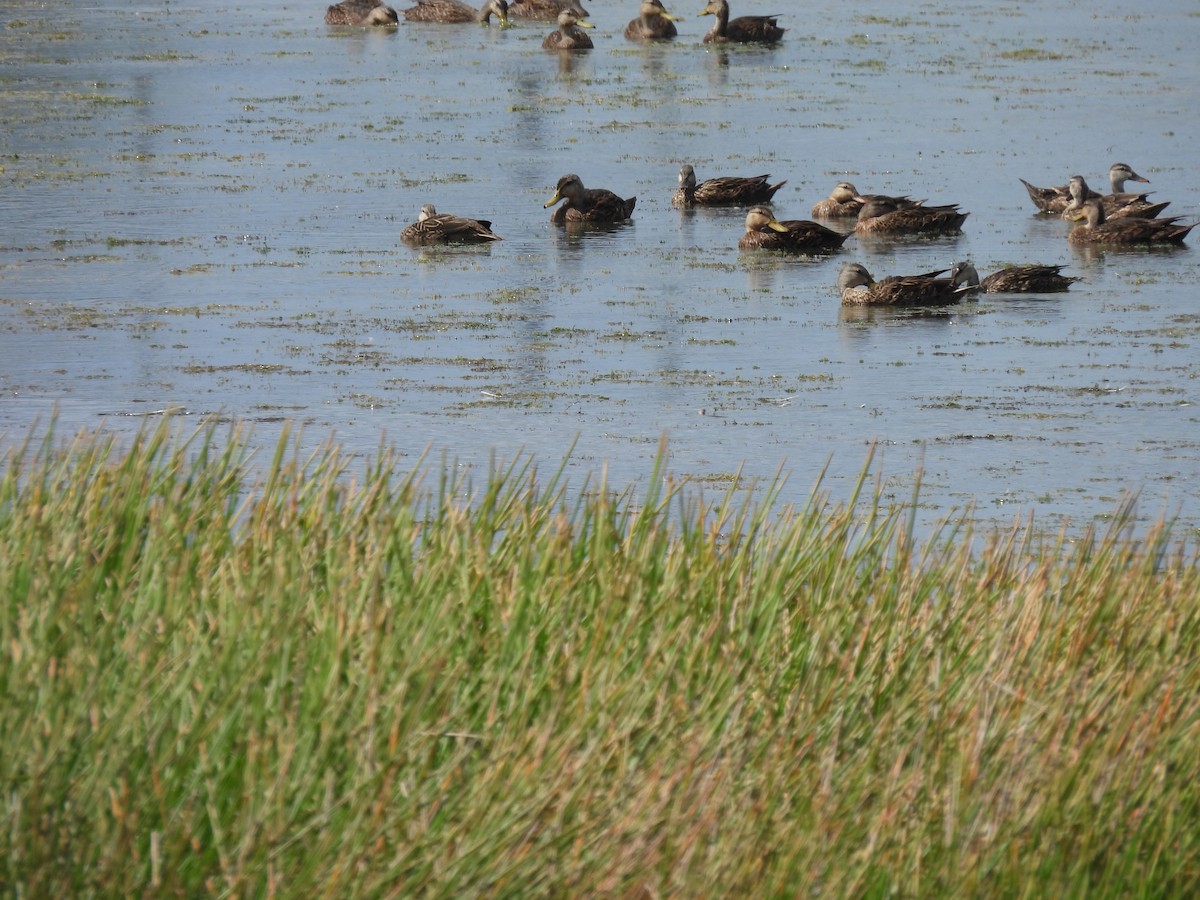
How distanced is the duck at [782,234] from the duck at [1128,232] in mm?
2188

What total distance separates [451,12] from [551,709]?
36748mm

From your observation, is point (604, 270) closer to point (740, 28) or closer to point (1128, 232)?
point (1128, 232)

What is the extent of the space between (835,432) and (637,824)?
7178mm

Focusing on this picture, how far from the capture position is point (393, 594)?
18.2 feet

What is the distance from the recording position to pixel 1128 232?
18.1 m

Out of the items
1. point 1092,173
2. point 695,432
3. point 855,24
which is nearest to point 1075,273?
point 1092,173

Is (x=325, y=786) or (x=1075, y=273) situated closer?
(x=325, y=786)

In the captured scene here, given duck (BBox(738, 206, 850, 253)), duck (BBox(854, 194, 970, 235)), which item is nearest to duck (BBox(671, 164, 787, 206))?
duck (BBox(854, 194, 970, 235))

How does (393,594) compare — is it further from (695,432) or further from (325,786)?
(695,432)

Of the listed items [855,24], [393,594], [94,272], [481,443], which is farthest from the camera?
[855,24]

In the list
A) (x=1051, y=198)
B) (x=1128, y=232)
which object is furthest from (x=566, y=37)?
(x=1128, y=232)

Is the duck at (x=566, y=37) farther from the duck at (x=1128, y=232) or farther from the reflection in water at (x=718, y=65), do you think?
the duck at (x=1128, y=232)

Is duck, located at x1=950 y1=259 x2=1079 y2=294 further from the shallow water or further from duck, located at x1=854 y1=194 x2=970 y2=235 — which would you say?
duck, located at x1=854 y1=194 x2=970 y2=235

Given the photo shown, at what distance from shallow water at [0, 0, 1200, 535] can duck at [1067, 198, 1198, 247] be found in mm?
202
